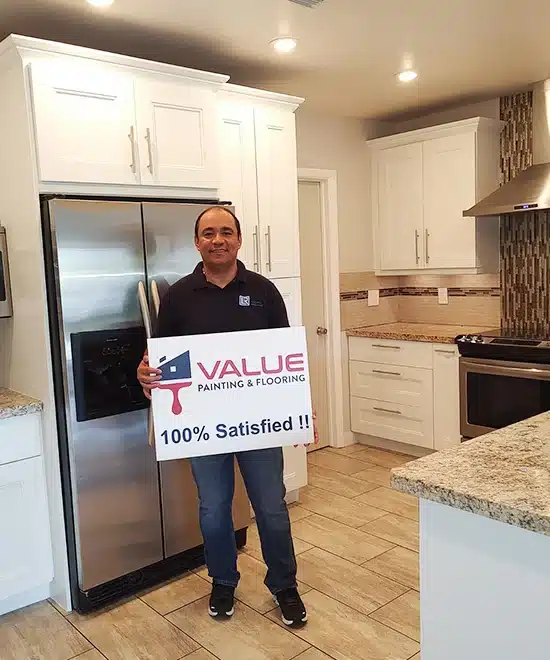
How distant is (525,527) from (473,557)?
185mm

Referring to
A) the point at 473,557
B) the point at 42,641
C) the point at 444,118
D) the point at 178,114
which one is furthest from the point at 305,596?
the point at 444,118

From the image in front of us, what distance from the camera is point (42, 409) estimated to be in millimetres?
2496

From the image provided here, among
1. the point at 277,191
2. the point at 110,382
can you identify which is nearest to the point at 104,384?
the point at 110,382

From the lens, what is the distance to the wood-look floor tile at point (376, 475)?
3897 mm

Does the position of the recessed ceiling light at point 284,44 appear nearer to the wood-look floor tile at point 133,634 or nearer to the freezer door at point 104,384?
the freezer door at point 104,384

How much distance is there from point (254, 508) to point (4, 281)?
1.40 metres

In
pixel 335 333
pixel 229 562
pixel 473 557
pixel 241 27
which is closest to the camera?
pixel 473 557

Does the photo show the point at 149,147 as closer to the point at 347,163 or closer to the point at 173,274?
the point at 173,274

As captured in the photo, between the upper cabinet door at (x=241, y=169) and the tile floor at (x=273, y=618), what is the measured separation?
1.48 meters

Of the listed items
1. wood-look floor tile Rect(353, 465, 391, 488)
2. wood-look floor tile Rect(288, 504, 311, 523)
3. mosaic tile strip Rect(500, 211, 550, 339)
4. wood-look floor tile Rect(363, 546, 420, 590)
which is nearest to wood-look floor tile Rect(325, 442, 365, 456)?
wood-look floor tile Rect(353, 465, 391, 488)

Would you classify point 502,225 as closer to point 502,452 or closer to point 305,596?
point 305,596

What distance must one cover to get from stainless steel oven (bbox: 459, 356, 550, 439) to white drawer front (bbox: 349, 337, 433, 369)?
0.99 ft

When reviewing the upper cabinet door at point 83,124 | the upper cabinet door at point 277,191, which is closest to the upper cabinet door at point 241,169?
the upper cabinet door at point 277,191

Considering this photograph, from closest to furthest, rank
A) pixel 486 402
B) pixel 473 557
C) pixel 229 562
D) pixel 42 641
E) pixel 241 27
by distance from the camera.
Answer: pixel 473 557 → pixel 42 641 → pixel 229 562 → pixel 241 27 → pixel 486 402
